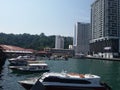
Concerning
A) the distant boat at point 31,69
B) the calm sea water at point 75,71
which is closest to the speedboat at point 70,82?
the calm sea water at point 75,71

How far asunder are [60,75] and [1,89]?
429 inches

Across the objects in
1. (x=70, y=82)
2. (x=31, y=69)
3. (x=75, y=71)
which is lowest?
(x=75, y=71)

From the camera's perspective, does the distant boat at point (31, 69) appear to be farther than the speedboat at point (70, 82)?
Yes

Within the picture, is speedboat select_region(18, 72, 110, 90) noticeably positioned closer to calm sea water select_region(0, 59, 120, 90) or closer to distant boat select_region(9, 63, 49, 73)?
calm sea water select_region(0, 59, 120, 90)

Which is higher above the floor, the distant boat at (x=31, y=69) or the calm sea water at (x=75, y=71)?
the distant boat at (x=31, y=69)

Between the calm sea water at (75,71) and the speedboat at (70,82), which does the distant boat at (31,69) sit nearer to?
the calm sea water at (75,71)

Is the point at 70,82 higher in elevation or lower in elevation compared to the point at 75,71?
higher

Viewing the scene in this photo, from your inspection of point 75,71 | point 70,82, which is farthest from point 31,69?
point 70,82

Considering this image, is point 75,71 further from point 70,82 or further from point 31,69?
point 70,82

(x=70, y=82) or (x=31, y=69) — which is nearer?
(x=70, y=82)

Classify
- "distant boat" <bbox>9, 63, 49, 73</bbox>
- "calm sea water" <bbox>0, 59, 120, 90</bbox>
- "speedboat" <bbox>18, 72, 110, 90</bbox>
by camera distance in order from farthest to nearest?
"distant boat" <bbox>9, 63, 49, 73</bbox>
"calm sea water" <bbox>0, 59, 120, 90</bbox>
"speedboat" <bbox>18, 72, 110, 90</bbox>

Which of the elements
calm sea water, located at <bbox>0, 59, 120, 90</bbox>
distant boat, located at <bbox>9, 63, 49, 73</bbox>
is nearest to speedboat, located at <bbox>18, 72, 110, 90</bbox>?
calm sea water, located at <bbox>0, 59, 120, 90</bbox>

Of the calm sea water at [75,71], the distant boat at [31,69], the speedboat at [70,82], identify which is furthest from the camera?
the distant boat at [31,69]

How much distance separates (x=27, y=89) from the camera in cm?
4341
